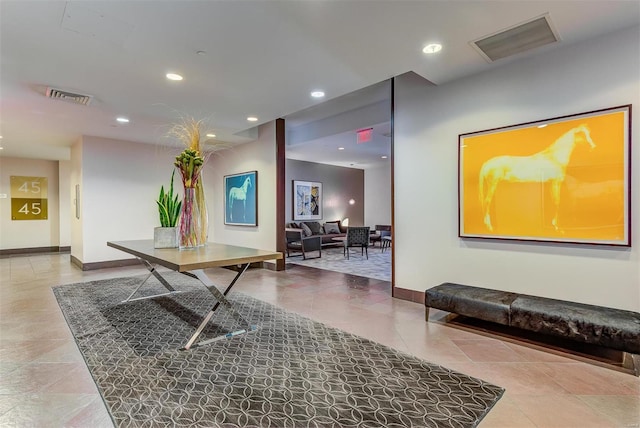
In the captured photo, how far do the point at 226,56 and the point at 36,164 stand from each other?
939 centimetres

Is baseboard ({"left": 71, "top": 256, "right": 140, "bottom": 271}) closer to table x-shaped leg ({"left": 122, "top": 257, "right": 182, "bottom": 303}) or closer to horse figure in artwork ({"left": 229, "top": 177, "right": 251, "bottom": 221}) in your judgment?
horse figure in artwork ({"left": 229, "top": 177, "right": 251, "bottom": 221})

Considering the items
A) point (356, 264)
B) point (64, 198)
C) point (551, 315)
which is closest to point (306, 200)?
point (356, 264)

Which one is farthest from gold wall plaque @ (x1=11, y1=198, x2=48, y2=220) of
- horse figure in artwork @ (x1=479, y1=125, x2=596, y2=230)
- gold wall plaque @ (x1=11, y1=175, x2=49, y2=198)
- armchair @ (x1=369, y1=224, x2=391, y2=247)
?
horse figure in artwork @ (x1=479, y1=125, x2=596, y2=230)

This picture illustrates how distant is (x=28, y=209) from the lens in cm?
897

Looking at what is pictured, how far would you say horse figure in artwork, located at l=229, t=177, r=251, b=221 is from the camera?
6.94 m

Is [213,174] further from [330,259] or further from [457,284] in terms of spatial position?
[457,284]

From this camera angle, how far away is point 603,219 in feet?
8.84

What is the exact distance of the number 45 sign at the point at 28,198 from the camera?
28.8 ft

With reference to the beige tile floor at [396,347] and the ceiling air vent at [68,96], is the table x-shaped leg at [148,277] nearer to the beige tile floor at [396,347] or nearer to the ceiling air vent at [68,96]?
the beige tile floor at [396,347]

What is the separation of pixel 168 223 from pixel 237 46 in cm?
196

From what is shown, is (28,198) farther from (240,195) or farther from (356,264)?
(356,264)

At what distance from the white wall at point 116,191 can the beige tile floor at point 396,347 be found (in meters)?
2.16

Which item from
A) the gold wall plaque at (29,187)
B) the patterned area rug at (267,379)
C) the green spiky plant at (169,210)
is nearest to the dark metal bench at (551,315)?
the patterned area rug at (267,379)

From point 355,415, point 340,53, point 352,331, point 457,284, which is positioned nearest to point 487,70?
point 340,53
